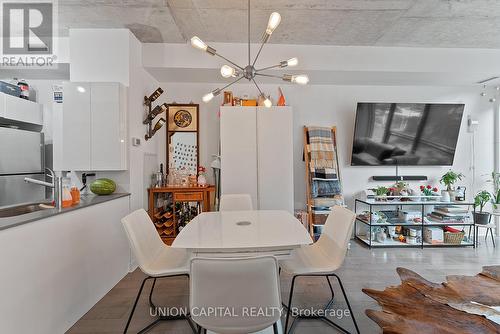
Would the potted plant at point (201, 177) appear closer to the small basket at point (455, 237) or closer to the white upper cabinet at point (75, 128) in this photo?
the white upper cabinet at point (75, 128)

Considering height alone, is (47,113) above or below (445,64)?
below

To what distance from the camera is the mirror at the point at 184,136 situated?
3.85 metres

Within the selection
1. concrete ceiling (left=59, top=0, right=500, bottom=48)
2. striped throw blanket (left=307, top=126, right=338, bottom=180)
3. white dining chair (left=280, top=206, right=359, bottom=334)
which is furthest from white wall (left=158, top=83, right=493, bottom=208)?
white dining chair (left=280, top=206, right=359, bottom=334)

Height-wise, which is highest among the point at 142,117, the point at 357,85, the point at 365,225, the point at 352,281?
the point at 357,85

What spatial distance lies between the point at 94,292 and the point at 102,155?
138 centimetres

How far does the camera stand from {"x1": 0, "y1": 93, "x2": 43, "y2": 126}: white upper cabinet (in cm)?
314

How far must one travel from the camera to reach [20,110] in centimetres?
333

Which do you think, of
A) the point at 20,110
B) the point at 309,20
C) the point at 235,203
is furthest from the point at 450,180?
the point at 20,110

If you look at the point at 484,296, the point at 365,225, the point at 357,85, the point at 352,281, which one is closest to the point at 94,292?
the point at 352,281

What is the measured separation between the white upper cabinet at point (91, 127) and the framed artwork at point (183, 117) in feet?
3.77

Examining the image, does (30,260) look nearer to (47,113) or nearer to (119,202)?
(119,202)

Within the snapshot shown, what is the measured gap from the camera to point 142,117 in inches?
129

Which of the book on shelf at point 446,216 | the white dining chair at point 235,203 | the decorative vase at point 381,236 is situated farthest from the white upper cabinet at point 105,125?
the book on shelf at point 446,216

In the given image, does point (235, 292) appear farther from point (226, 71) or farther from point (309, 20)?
point (309, 20)
